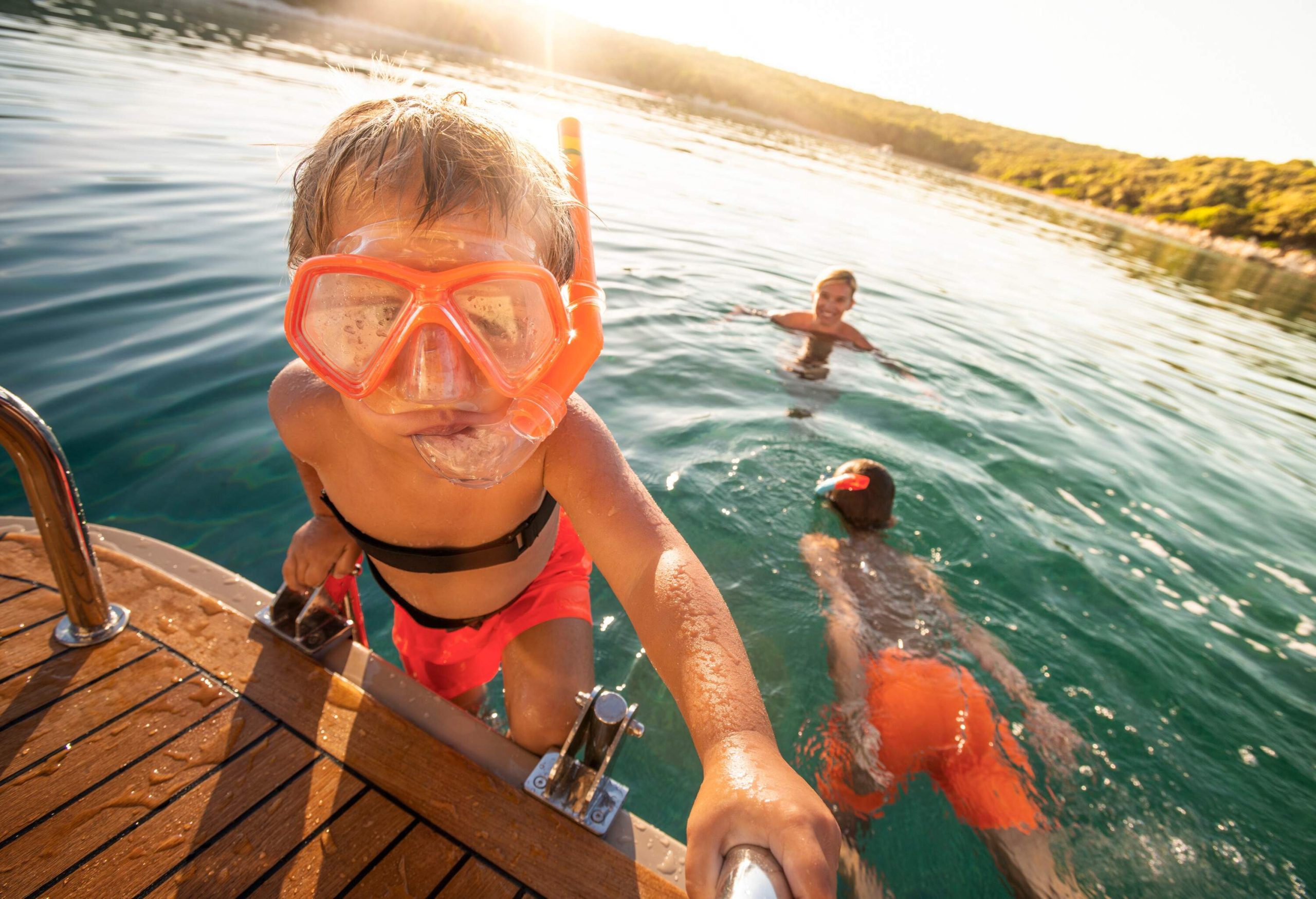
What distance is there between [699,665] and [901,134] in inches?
3208

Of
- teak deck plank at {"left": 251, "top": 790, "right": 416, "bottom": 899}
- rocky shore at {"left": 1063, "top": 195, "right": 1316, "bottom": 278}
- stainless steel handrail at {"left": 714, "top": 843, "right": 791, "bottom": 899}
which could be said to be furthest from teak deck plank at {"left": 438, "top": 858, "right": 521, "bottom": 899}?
rocky shore at {"left": 1063, "top": 195, "right": 1316, "bottom": 278}

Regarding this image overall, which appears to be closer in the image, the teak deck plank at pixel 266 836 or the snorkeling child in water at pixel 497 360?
the snorkeling child in water at pixel 497 360

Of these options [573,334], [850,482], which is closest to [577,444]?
[573,334]

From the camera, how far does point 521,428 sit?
1243 mm

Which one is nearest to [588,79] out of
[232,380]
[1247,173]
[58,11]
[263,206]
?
[58,11]

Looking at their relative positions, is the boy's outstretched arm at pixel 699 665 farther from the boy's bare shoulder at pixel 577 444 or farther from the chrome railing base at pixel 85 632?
the chrome railing base at pixel 85 632

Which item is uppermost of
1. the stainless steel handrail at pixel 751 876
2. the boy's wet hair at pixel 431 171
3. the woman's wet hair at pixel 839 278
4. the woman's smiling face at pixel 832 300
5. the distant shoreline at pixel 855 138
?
the distant shoreline at pixel 855 138

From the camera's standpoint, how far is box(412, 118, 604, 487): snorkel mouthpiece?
1.26 metres

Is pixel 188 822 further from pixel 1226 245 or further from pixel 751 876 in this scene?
pixel 1226 245

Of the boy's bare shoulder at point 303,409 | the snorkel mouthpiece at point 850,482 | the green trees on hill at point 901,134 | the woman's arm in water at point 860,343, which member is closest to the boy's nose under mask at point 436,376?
the boy's bare shoulder at point 303,409

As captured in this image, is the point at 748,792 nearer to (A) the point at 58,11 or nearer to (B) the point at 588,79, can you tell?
(A) the point at 58,11

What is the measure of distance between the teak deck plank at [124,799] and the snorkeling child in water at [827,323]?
211 inches

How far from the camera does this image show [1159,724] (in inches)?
113

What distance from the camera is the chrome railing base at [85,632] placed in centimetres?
165
